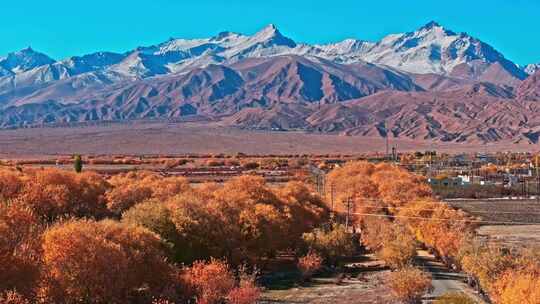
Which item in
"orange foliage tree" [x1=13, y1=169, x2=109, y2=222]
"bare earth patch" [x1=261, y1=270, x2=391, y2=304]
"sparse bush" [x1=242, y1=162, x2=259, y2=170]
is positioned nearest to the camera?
"bare earth patch" [x1=261, y1=270, x2=391, y2=304]

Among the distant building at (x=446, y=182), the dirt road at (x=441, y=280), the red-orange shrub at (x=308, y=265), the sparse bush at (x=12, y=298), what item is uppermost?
the distant building at (x=446, y=182)

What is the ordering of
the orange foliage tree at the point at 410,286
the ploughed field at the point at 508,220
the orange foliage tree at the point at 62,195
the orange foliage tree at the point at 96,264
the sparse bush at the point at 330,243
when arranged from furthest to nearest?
the ploughed field at the point at 508,220
the sparse bush at the point at 330,243
the orange foliage tree at the point at 62,195
the orange foliage tree at the point at 410,286
the orange foliage tree at the point at 96,264

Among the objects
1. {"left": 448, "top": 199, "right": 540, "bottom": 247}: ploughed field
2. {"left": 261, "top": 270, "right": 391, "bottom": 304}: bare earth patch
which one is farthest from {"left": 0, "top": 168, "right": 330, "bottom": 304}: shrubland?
{"left": 448, "top": 199, "right": 540, "bottom": 247}: ploughed field

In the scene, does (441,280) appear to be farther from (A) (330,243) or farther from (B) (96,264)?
(B) (96,264)

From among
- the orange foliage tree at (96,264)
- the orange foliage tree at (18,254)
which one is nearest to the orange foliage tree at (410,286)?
the orange foliage tree at (96,264)

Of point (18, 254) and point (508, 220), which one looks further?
point (508, 220)

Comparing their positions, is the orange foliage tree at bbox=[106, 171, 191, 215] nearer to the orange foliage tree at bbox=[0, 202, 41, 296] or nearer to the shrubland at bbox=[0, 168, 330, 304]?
the shrubland at bbox=[0, 168, 330, 304]

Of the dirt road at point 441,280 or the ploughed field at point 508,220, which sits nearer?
the dirt road at point 441,280

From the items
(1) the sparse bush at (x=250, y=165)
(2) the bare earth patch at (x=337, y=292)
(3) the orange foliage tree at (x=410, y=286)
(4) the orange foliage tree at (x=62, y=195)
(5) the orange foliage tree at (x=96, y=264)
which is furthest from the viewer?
(1) the sparse bush at (x=250, y=165)

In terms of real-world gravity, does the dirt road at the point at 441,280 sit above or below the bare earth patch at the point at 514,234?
below

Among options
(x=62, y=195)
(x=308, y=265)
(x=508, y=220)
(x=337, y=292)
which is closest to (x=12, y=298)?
(x=337, y=292)

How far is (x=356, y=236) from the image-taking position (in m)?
59.3

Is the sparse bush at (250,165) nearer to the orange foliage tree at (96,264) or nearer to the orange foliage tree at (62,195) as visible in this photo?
the orange foliage tree at (62,195)

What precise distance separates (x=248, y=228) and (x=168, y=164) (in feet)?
285
